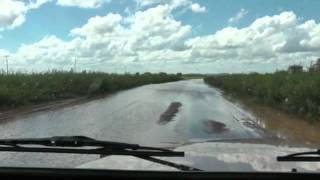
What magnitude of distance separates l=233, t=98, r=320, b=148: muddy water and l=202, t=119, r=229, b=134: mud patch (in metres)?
1.11

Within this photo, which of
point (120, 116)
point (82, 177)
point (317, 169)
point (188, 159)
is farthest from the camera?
point (120, 116)

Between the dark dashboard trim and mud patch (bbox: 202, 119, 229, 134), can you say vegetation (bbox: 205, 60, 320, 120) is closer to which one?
mud patch (bbox: 202, 119, 229, 134)

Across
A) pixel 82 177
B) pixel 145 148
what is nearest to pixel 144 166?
pixel 145 148

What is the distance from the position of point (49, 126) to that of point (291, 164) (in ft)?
38.1

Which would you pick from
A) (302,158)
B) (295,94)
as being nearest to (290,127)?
(295,94)

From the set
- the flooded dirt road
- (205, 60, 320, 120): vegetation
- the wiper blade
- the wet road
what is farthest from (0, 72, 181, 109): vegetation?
the wiper blade

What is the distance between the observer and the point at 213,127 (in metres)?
14.7

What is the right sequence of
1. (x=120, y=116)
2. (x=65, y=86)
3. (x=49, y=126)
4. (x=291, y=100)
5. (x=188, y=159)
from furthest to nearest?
(x=65, y=86)
(x=291, y=100)
(x=120, y=116)
(x=49, y=126)
(x=188, y=159)

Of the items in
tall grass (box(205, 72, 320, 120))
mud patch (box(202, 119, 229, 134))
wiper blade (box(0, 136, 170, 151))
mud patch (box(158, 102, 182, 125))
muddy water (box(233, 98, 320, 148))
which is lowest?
muddy water (box(233, 98, 320, 148))

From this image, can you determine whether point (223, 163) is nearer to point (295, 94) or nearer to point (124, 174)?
point (124, 174)

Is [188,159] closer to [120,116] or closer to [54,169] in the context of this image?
[54,169]

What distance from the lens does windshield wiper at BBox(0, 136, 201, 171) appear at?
3559mm

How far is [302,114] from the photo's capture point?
1931 cm

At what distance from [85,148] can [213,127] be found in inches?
435
